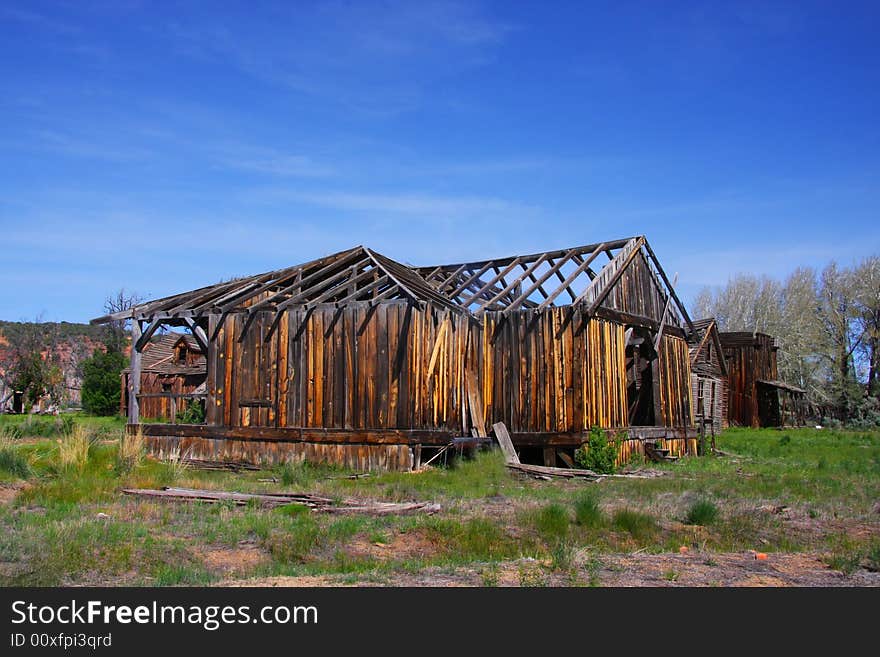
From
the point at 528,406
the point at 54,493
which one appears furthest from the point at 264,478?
the point at 528,406

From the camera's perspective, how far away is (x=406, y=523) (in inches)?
414

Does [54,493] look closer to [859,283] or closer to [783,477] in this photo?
[783,477]

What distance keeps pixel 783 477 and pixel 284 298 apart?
1226 centimetres

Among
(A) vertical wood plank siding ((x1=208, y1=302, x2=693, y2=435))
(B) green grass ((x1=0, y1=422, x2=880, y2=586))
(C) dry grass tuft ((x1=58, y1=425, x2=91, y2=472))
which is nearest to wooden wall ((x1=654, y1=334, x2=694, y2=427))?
(A) vertical wood plank siding ((x1=208, y1=302, x2=693, y2=435))

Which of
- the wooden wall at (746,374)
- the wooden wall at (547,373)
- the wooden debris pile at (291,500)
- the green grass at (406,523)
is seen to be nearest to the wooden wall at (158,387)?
the wooden wall at (547,373)

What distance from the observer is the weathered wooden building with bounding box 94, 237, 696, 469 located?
17797 mm

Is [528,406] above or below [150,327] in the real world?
below

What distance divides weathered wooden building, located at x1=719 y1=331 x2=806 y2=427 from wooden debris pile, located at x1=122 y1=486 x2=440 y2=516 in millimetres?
32173

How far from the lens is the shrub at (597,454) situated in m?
17.6

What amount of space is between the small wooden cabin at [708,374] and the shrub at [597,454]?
1215cm

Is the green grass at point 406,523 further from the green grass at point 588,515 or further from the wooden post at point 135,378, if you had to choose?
the wooden post at point 135,378

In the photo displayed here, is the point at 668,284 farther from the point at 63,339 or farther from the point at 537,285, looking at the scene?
the point at 63,339

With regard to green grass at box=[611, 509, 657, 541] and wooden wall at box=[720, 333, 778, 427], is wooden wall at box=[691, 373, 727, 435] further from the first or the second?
green grass at box=[611, 509, 657, 541]
